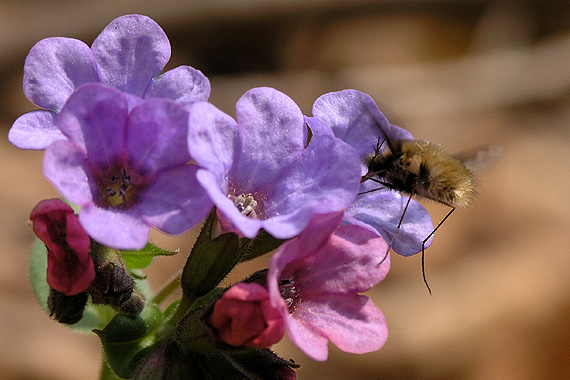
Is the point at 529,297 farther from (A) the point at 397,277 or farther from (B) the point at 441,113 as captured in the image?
(B) the point at 441,113

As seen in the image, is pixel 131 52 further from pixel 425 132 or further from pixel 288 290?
pixel 425 132

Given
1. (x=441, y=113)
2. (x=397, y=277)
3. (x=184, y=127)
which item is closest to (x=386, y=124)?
Answer: (x=184, y=127)

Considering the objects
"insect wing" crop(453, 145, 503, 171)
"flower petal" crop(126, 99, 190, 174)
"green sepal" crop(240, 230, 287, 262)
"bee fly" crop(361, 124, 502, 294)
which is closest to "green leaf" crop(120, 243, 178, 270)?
"green sepal" crop(240, 230, 287, 262)

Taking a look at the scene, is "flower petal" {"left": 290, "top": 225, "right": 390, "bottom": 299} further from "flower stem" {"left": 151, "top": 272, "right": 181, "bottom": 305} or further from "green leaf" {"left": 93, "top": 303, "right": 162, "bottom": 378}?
"flower stem" {"left": 151, "top": 272, "right": 181, "bottom": 305}

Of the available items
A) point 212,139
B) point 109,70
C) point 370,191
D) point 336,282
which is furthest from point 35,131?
point 370,191

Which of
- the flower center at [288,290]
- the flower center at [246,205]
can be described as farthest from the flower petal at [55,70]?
the flower center at [288,290]
